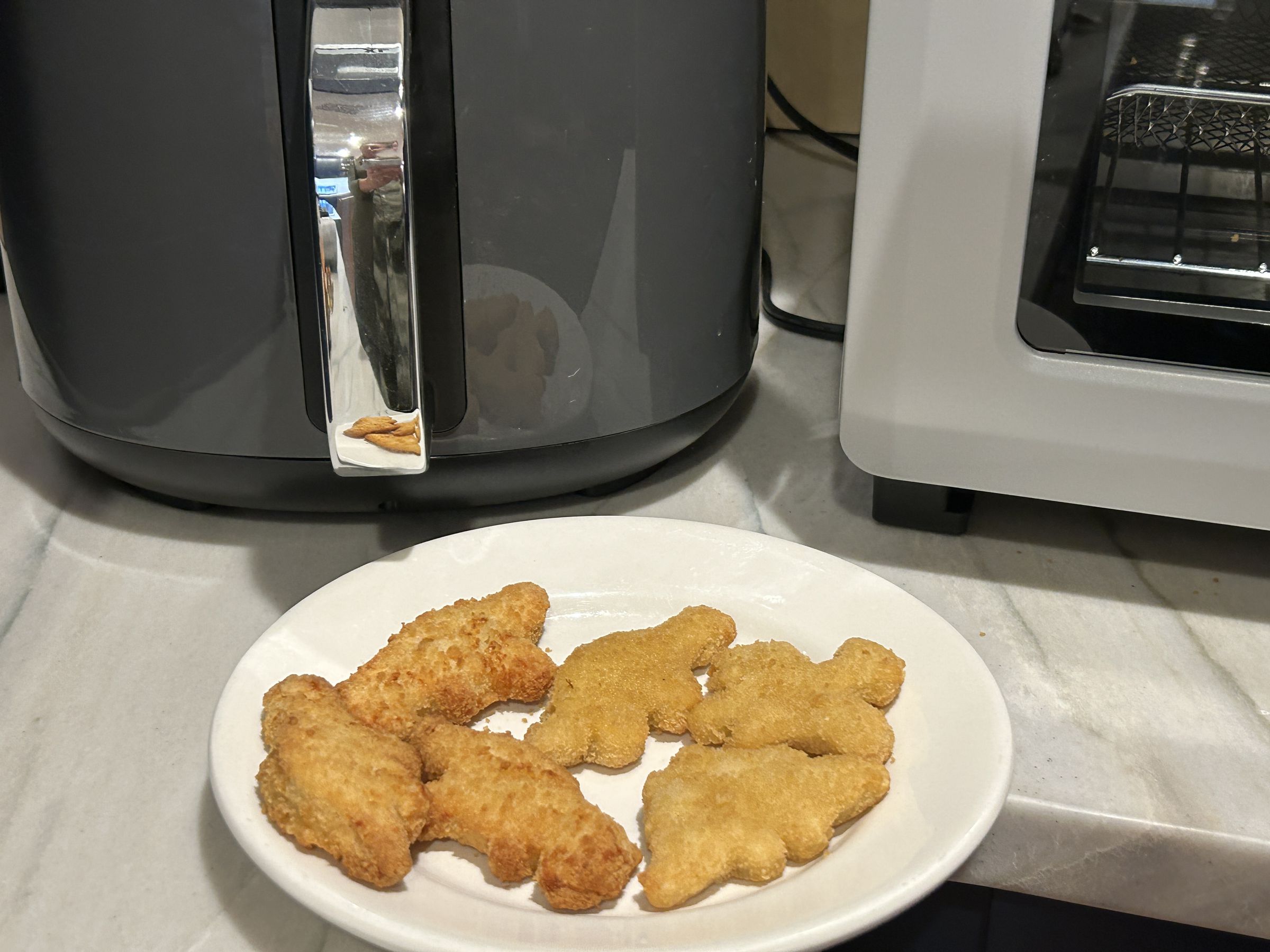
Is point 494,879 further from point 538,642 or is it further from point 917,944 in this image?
point 917,944

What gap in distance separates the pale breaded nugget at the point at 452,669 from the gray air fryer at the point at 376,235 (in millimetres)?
66

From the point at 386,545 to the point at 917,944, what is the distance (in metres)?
0.32

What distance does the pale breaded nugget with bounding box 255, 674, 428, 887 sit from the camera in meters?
0.37

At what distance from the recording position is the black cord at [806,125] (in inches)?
38.9

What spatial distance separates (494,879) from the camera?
0.39 metres

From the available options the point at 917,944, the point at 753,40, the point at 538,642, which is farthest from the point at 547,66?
the point at 917,944

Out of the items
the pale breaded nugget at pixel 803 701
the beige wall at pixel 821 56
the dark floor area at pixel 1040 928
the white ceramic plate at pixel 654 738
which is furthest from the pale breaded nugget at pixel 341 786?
the beige wall at pixel 821 56

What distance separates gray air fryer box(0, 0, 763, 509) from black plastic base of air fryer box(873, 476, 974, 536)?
0.10 m

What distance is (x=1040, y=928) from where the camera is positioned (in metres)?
0.54

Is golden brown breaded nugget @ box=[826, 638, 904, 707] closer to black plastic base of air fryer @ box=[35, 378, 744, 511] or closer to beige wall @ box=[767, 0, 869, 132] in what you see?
black plastic base of air fryer @ box=[35, 378, 744, 511]

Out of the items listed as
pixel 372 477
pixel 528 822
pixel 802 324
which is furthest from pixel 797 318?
pixel 528 822

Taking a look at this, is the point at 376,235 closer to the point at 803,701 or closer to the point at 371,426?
the point at 371,426

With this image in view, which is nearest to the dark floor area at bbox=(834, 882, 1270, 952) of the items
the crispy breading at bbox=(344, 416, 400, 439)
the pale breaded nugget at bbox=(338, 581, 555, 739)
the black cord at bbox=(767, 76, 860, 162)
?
the pale breaded nugget at bbox=(338, 581, 555, 739)

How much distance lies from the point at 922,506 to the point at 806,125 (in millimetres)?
529
